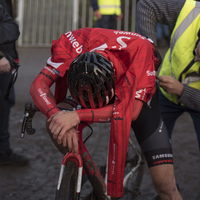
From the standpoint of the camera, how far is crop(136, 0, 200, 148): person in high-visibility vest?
125 inches

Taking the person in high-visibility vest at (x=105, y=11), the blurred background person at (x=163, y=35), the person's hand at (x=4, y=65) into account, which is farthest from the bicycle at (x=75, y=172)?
the blurred background person at (x=163, y=35)

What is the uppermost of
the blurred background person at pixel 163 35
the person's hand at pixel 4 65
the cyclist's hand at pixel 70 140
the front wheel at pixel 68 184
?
the person's hand at pixel 4 65

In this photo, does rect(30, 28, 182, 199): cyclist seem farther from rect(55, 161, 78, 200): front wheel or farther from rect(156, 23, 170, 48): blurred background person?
rect(156, 23, 170, 48): blurred background person

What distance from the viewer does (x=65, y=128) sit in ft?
8.14

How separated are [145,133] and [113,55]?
713 mm

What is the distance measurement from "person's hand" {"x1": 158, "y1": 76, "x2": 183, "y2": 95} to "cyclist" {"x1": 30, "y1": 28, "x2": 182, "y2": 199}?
0.13 m

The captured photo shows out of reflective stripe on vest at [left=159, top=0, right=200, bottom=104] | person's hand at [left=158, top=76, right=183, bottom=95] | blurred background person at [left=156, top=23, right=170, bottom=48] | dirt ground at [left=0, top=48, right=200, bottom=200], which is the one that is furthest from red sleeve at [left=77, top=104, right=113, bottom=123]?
blurred background person at [left=156, top=23, right=170, bottom=48]

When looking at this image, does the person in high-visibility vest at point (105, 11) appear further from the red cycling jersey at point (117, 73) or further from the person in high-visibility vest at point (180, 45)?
the red cycling jersey at point (117, 73)

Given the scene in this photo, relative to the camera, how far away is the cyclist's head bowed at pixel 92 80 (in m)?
2.51

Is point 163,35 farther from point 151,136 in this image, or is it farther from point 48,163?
point 151,136

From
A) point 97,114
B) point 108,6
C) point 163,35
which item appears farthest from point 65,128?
point 163,35

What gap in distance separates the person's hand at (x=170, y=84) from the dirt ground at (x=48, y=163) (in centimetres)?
142

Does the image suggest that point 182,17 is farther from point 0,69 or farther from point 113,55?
point 0,69

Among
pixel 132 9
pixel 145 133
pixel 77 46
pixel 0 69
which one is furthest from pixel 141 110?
pixel 132 9
